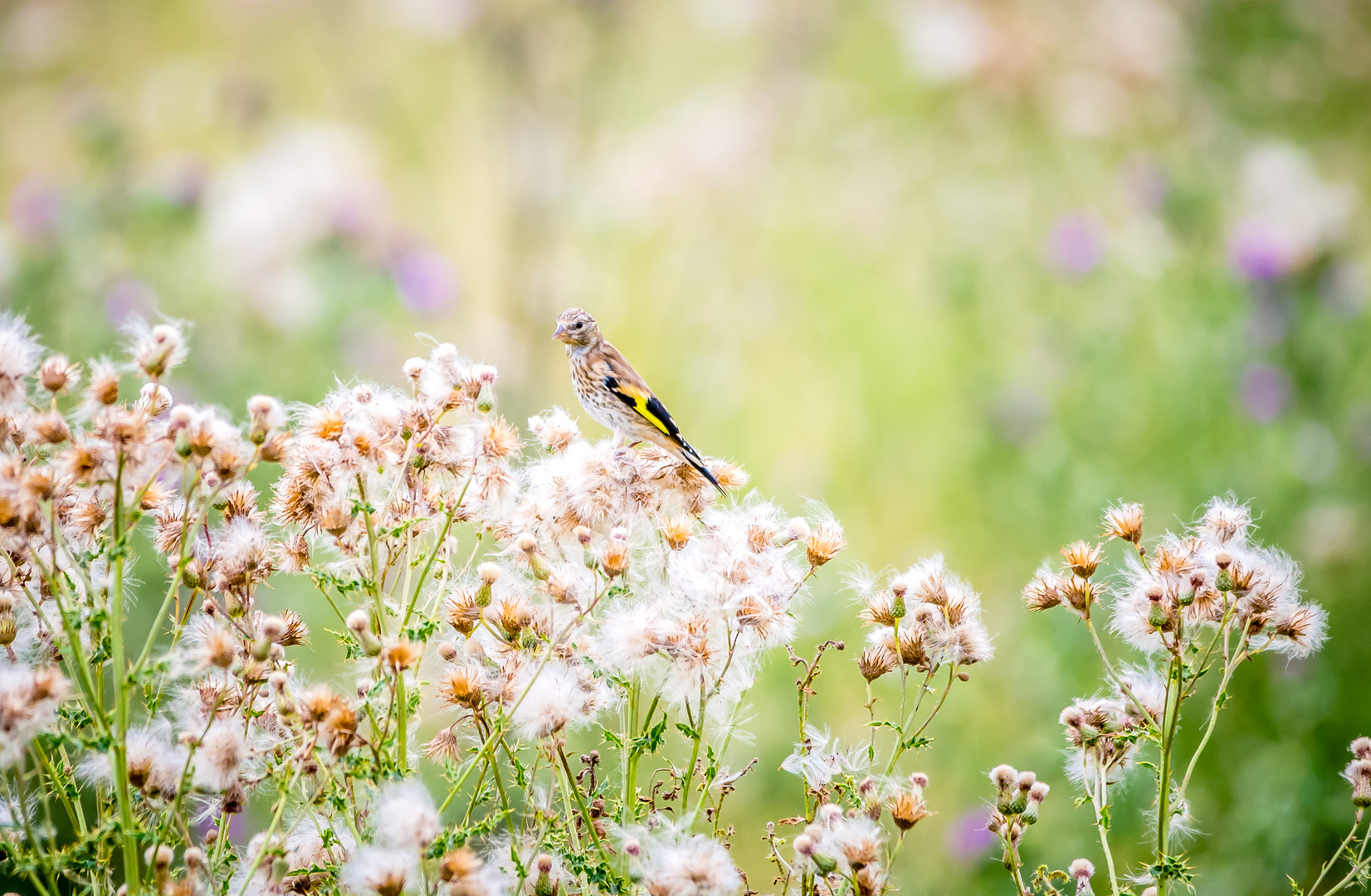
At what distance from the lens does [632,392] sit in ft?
6.14

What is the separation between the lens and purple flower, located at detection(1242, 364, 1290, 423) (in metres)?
3.01

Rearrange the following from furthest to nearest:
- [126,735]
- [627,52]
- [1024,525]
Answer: [627,52] < [1024,525] < [126,735]

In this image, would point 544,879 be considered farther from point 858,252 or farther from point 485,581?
point 858,252

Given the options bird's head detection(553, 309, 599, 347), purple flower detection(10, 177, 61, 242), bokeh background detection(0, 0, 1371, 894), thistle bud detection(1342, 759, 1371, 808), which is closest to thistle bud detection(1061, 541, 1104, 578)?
thistle bud detection(1342, 759, 1371, 808)

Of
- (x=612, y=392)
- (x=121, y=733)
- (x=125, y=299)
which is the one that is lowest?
(x=121, y=733)

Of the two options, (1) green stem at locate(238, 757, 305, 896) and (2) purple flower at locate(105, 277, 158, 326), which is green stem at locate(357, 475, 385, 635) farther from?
(2) purple flower at locate(105, 277, 158, 326)

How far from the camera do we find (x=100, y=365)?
94cm

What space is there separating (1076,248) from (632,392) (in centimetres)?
234

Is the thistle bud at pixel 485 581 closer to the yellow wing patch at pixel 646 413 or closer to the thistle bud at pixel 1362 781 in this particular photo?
the yellow wing patch at pixel 646 413

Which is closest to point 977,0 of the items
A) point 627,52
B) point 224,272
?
point 627,52

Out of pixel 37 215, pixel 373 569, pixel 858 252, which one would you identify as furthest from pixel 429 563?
pixel 858 252

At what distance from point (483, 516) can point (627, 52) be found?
373cm

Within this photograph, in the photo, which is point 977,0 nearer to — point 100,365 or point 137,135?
point 137,135

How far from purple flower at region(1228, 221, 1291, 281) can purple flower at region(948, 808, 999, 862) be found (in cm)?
186
